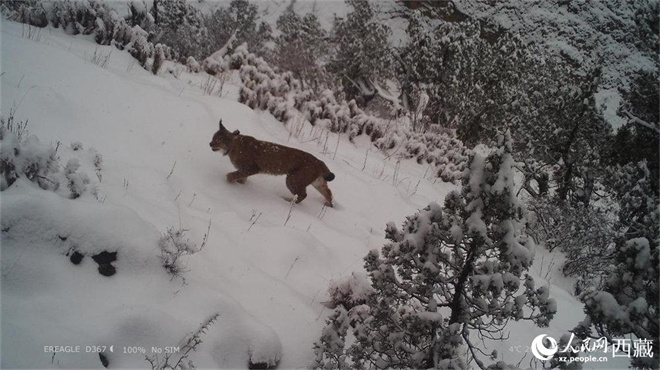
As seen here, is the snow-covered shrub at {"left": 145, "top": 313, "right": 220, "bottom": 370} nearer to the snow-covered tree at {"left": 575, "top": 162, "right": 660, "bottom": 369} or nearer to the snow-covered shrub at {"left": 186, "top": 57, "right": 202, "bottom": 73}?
the snow-covered tree at {"left": 575, "top": 162, "right": 660, "bottom": 369}

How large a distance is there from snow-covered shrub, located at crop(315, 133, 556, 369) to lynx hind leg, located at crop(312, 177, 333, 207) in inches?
93.0

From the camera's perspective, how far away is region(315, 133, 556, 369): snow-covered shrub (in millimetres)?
1958

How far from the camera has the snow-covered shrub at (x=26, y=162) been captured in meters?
2.42

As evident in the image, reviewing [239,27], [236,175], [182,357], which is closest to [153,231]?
[182,357]

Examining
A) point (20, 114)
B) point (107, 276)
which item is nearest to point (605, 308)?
point (107, 276)

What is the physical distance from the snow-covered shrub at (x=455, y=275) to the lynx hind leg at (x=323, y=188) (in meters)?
2.36

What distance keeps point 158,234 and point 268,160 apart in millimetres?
1921

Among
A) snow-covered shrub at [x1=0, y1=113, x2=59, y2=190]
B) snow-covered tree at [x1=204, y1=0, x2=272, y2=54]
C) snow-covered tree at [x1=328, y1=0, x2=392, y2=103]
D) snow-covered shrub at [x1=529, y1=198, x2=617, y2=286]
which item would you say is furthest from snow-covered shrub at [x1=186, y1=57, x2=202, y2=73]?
snow-covered tree at [x1=204, y1=0, x2=272, y2=54]

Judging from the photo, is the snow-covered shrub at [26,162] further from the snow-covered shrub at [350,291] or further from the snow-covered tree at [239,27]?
the snow-covered tree at [239,27]

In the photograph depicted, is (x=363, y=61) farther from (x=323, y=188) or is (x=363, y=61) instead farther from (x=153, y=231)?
(x=153, y=231)

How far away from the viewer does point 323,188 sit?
4.65m

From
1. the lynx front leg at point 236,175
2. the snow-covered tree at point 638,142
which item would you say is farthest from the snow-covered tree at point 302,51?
the lynx front leg at point 236,175

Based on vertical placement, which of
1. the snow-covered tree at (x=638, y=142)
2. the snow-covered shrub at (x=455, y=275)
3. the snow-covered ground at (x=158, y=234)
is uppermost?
the snow-covered tree at (x=638, y=142)

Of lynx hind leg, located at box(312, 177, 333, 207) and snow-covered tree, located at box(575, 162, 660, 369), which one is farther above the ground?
snow-covered tree, located at box(575, 162, 660, 369)
